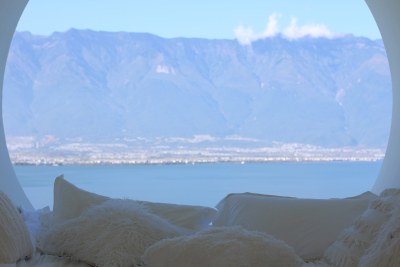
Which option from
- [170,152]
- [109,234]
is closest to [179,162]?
[170,152]

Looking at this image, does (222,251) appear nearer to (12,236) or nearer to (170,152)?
(12,236)

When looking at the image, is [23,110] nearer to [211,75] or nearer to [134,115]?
[134,115]

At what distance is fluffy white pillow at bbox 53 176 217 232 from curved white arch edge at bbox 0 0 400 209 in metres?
1.00

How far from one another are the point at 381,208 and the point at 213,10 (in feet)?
89.5

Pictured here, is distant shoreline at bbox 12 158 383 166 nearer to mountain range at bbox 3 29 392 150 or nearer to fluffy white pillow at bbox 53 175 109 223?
mountain range at bbox 3 29 392 150

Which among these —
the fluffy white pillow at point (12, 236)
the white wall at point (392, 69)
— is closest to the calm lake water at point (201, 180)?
the white wall at point (392, 69)

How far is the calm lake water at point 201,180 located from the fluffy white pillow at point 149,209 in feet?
27.0

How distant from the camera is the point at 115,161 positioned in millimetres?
24656

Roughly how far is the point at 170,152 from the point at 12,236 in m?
23.2

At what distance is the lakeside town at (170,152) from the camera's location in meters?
24.7

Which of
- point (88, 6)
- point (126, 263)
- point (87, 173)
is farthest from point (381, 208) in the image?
point (88, 6)

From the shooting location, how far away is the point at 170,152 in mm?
26109

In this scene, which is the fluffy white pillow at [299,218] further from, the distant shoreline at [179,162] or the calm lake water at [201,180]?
the distant shoreline at [179,162]

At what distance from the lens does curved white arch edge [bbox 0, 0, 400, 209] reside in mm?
4410
